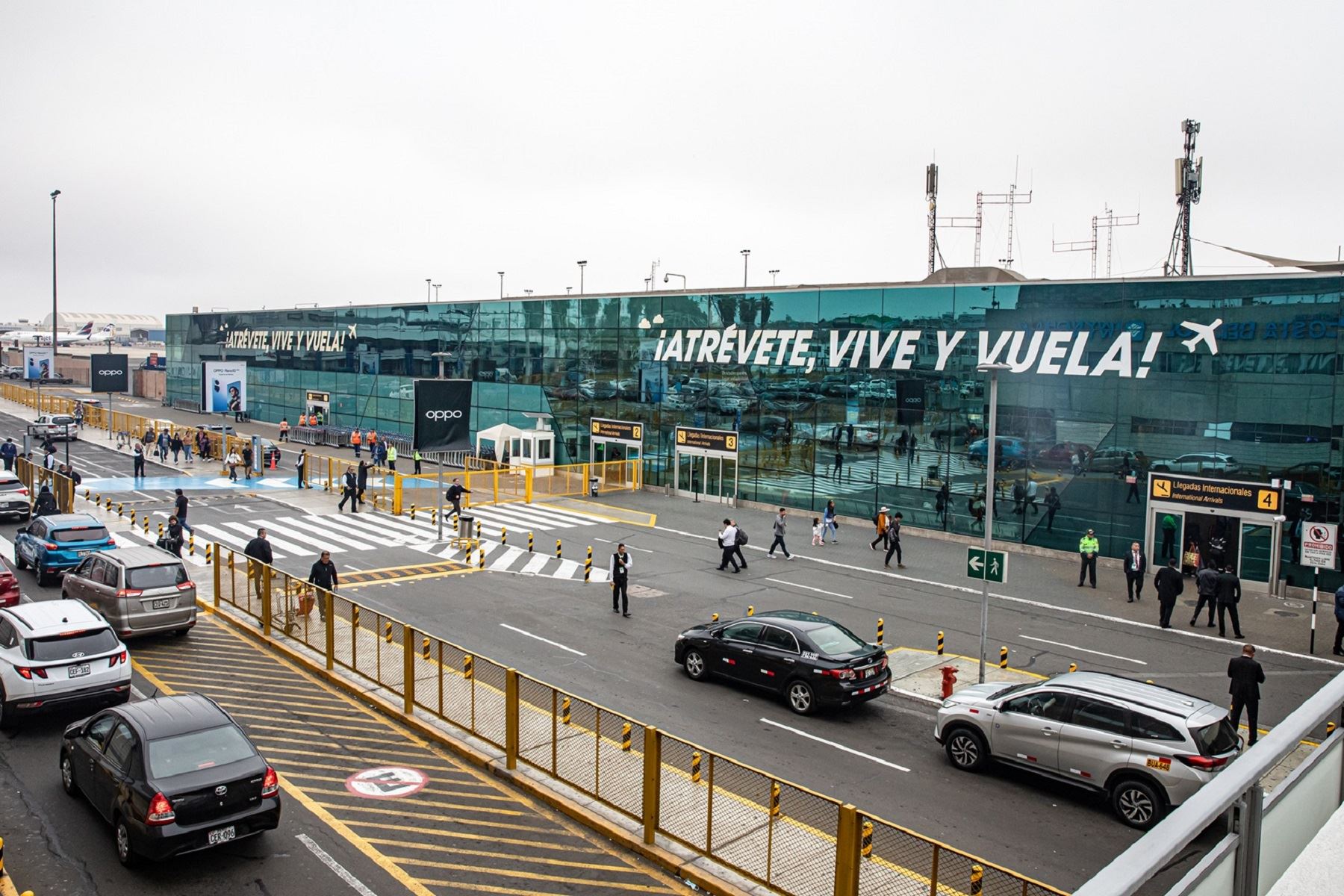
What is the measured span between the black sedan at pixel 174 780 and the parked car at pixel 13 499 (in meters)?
27.9

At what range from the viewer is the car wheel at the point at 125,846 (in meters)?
10.2

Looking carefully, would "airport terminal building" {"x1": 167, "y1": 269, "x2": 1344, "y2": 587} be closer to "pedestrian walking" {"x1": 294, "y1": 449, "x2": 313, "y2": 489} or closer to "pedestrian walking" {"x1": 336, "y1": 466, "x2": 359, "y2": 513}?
"pedestrian walking" {"x1": 294, "y1": 449, "x2": 313, "y2": 489}

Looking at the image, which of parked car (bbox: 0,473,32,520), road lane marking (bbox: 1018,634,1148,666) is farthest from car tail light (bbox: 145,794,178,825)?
parked car (bbox: 0,473,32,520)

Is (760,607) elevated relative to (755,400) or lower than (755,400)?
lower

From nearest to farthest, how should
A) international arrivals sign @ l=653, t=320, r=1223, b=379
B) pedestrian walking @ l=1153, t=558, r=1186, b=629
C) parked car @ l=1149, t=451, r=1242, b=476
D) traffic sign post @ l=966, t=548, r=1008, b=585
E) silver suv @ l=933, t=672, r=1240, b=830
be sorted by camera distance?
silver suv @ l=933, t=672, r=1240, b=830
traffic sign post @ l=966, t=548, r=1008, b=585
pedestrian walking @ l=1153, t=558, r=1186, b=629
parked car @ l=1149, t=451, r=1242, b=476
international arrivals sign @ l=653, t=320, r=1223, b=379

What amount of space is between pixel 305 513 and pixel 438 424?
9.96 m

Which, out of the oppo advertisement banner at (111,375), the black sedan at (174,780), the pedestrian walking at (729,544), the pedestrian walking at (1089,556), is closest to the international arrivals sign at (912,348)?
the pedestrian walking at (1089,556)

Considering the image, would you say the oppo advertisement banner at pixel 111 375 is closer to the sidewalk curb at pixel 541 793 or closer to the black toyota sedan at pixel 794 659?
the sidewalk curb at pixel 541 793

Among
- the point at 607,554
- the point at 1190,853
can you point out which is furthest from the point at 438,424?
the point at 1190,853

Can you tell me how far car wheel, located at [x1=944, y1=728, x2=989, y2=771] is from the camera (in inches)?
539

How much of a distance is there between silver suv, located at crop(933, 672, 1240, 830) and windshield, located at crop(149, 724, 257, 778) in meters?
9.63

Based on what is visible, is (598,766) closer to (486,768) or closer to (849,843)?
(486,768)

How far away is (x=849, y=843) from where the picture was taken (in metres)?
8.56

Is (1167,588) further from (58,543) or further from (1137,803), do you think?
(58,543)
